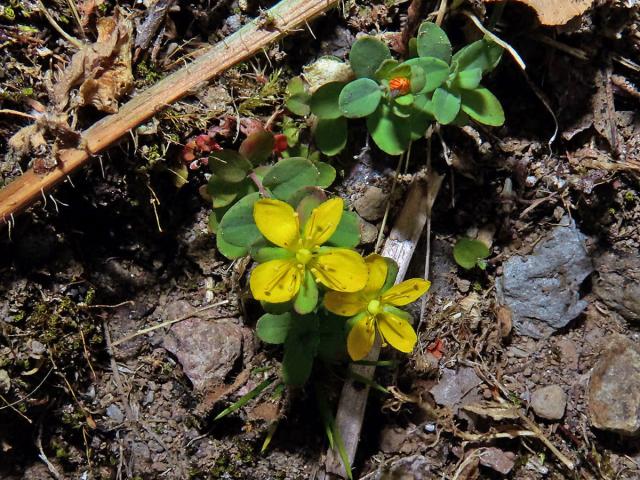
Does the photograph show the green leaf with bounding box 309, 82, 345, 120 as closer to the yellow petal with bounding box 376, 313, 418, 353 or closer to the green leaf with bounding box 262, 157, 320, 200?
the green leaf with bounding box 262, 157, 320, 200

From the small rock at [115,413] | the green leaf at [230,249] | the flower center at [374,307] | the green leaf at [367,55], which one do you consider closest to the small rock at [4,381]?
the small rock at [115,413]

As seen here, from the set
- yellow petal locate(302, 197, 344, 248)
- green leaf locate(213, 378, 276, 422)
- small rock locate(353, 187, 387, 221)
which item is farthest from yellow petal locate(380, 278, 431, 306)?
green leaf locate(213, 378, 276, 422)

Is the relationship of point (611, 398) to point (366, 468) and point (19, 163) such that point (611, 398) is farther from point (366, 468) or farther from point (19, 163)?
point (19, 163)

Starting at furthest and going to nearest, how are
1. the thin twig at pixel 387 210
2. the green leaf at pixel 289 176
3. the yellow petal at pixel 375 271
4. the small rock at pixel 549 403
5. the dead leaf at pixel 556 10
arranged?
the small rock at pixel 549 403
the thin twig at pixel 387 210
the dead leaf at pixel 556 10
the green leaf at pixel 289 176
the yellow petal at pixel 375 271

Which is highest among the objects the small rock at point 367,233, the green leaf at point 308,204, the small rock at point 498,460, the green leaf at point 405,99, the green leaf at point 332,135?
the green leaf at point 405,99

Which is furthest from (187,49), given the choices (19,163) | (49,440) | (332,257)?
(49,440)

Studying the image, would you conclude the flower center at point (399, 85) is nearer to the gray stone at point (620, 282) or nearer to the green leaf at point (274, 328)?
the green leaf at point (274, 328)

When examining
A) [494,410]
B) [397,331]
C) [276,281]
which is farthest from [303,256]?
[494,410]
